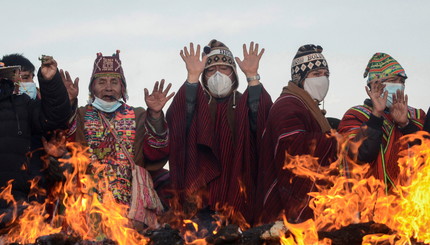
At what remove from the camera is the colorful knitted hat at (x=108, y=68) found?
→ 1000 centimetres

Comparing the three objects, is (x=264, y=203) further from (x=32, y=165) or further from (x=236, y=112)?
(x=32, y=165)

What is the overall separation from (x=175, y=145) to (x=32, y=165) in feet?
6.38

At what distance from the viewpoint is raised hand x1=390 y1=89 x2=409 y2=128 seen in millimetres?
9156

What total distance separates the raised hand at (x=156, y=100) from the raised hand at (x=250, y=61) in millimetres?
1068

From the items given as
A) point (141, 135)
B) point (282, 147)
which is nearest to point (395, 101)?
point (282, 147)

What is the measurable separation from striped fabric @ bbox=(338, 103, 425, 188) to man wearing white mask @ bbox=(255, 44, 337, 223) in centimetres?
32

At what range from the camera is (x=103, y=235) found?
856 centimetres

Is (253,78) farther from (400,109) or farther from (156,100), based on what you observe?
(400,109)

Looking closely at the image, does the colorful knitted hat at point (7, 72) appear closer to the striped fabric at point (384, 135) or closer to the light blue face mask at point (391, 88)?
the striped fabric at point (384, 135)

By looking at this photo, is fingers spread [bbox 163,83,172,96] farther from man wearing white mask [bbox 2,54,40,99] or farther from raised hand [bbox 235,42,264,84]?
man wearing white mask [bbox 2,54,40,99]

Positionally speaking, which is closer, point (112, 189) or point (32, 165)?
point (32, 165)

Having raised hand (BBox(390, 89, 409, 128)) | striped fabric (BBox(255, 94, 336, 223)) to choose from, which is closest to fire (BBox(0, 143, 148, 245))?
striped fabric (BBox(255, 94, 336, 223))

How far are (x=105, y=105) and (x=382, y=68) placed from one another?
3736 millimetres

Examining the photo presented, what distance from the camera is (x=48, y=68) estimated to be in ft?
27.0
